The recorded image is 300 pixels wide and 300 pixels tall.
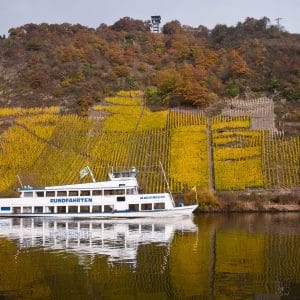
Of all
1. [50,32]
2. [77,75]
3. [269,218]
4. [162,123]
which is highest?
[50,32]

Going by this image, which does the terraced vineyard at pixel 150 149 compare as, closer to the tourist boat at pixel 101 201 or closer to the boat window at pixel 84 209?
the tourist boat at pixel 101 201

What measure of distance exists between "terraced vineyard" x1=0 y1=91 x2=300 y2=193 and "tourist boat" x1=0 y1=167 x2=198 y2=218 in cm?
696

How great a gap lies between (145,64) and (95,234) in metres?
68.9

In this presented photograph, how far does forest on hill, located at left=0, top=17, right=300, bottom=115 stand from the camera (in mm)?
85562

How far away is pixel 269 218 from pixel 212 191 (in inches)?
432

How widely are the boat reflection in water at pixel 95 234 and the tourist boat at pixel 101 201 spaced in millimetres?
1655

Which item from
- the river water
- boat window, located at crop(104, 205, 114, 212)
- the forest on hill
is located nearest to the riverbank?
boat window, located at crop(104, 205, 114, 212)

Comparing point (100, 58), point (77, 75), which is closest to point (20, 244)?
point (77, 75)

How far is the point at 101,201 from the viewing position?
50688mm

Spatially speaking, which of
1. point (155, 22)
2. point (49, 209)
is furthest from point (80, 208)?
point (155, 22)

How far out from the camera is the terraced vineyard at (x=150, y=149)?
194 ft

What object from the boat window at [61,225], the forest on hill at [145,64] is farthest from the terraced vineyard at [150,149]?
the boat window at [61,225]

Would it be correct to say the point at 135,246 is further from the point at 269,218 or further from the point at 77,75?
the point at 77,75

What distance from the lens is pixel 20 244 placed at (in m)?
32.7
